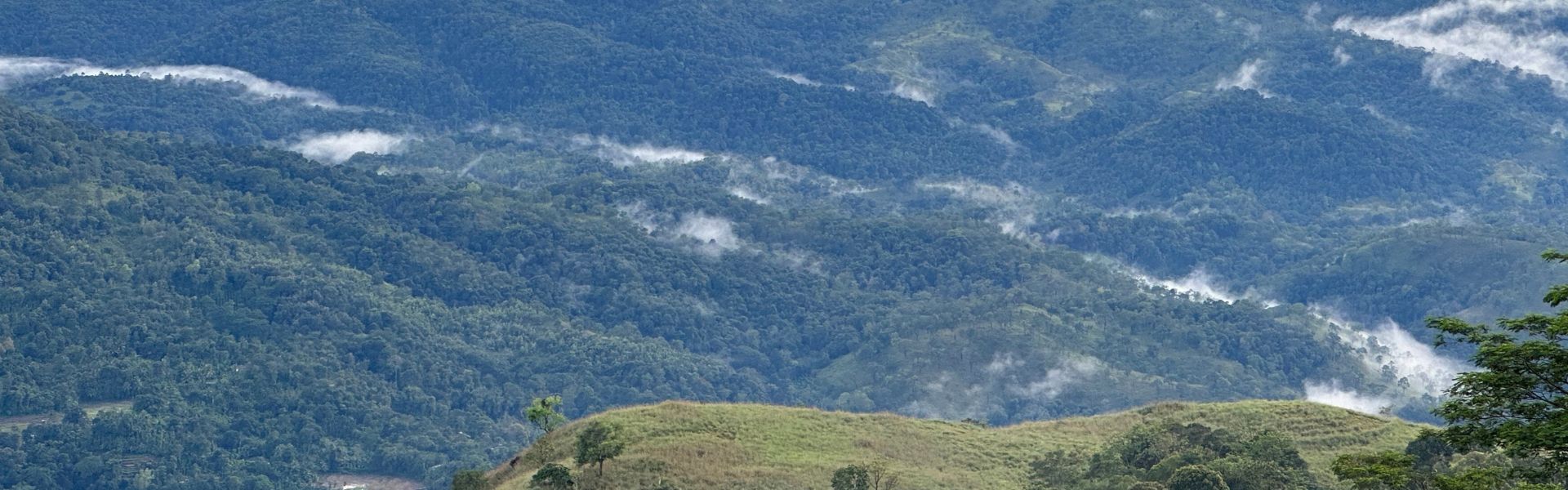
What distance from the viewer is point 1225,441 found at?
3482 inches

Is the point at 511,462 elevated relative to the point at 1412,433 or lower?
lower

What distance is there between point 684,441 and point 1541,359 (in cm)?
3978

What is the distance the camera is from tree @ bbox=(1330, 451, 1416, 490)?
190ft

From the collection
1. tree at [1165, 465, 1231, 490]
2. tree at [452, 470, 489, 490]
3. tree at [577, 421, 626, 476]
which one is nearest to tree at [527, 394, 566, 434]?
tree at [577, 421, 626, 476]

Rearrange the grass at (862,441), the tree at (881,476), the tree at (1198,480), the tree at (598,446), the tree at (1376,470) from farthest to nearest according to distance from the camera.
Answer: the grass at (862,441) → the tree at (881,476) → the tree at (598,446) → the tree at (1198,480) → the tree at (1376,470)

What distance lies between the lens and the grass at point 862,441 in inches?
3374

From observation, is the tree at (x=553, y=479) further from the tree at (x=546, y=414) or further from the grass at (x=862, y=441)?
the tree at (x=546, y=414)

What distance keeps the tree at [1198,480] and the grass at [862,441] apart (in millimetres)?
11561

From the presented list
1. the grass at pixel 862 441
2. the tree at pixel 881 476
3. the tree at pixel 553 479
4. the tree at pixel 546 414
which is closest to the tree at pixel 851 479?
the tree at pixel 881 476

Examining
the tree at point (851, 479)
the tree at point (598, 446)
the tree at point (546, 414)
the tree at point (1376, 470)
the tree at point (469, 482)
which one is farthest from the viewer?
the tree at point (546, 414)

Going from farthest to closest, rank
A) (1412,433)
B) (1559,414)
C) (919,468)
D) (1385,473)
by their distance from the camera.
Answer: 1. (1412,433)
2. (919,468)
3. (1385,473)
4. (1559,414)

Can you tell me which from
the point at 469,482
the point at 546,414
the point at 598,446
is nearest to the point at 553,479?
the point at 598,446

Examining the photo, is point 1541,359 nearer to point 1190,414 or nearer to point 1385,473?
point 1385,473

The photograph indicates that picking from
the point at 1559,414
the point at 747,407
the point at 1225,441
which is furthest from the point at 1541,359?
the point at 747,407
